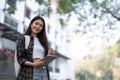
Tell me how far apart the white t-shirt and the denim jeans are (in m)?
0.11

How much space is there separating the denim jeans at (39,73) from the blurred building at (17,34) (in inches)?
7.2

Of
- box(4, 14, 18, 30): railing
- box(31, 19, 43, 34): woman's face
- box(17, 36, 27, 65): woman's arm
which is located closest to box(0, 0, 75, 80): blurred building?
box(4, 14, 18, 30): railing

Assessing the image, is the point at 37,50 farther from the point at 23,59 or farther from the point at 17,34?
the point at 17,34

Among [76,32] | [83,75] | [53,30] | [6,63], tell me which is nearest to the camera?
[6,63]

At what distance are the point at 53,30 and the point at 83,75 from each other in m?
23.1

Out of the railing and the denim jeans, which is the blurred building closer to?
the railing

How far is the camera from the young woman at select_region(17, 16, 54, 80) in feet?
9.05

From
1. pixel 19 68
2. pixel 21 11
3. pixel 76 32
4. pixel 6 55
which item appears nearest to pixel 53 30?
pixel 21 11

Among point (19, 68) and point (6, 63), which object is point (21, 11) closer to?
point (6, 63)

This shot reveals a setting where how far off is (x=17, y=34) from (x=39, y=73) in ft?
48.0

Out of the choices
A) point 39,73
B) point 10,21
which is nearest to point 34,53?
point 39,73

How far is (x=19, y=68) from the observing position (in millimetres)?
2781

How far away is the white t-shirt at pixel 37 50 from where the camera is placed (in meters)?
2.85

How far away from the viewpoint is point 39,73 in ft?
9.20
